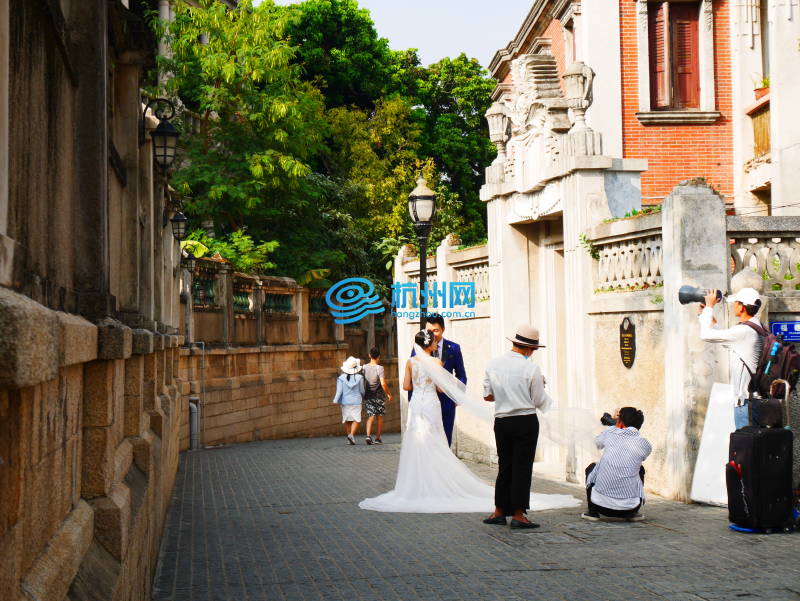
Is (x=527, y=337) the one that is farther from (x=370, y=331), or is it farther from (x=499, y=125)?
(x=370, y=331)

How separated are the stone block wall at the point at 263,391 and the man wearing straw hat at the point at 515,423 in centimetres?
1194

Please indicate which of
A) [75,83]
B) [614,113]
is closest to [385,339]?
[614,113]

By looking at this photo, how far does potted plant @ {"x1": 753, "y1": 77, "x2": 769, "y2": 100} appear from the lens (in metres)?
21.1

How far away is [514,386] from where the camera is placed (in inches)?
409

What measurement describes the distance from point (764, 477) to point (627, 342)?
3950 mm

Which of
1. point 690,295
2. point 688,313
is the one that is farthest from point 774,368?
point 688,313

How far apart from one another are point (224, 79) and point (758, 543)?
24.0 meters

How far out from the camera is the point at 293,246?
1272 inches

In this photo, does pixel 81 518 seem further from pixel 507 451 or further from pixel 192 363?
pixel 192 363

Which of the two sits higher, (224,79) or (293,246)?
(224,79)

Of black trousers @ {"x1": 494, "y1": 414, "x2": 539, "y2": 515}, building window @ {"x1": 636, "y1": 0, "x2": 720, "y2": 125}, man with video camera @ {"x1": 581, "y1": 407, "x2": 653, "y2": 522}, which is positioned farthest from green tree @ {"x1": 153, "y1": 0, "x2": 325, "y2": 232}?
man with video camera @ {"x1": 581, "y1": 407, "x2": 653, "y2": 522}

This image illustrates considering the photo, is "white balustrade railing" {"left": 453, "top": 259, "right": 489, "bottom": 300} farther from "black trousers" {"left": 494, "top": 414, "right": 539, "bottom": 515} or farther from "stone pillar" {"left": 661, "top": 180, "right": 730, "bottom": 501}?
"black trousers" {"left": 494, "top": 414, "right": 539, "bottom": 515}

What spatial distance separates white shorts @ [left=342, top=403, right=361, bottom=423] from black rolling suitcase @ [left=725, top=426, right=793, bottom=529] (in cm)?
1496

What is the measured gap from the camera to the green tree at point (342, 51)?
143 feet
